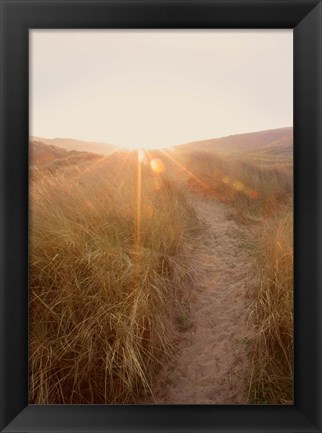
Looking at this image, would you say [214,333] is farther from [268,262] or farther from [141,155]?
[141,155]

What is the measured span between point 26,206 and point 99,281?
40 cm

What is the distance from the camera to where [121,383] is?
1.00 meters

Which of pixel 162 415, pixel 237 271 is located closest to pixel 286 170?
pixel 237 271

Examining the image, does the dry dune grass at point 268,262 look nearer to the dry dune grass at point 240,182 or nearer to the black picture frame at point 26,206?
the dry dune grass at point 240,182

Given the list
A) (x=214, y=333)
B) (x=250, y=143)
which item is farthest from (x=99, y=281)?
(x=250, y=143)

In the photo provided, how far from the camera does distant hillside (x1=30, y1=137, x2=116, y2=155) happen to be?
114 centimetres

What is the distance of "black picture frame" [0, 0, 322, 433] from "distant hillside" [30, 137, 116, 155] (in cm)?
21

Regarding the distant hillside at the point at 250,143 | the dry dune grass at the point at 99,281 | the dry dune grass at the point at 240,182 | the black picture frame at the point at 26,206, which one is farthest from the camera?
the dry dune grass at the point at 240,182

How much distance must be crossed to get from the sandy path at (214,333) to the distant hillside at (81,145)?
0.62m

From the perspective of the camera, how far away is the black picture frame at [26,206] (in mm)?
893

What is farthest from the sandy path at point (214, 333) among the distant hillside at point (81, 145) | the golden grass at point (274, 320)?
the distant hillside at point (81, 145)

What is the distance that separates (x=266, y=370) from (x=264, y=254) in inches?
17.5

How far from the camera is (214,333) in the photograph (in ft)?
3.51

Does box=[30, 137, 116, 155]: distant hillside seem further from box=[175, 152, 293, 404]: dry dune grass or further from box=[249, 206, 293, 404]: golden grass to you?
box=[249, 206, 293, 404]: golden grass
